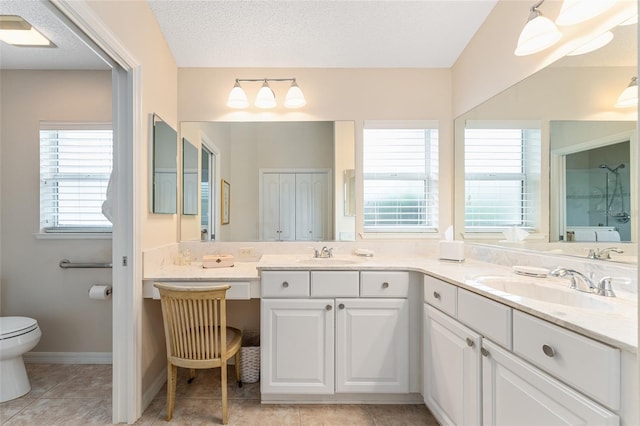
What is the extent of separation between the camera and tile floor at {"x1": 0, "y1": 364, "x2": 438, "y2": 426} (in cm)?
179

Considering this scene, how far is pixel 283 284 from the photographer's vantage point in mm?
1894

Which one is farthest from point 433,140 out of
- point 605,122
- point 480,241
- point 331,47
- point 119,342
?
point 119,342

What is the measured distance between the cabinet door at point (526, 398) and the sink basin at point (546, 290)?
315 mm

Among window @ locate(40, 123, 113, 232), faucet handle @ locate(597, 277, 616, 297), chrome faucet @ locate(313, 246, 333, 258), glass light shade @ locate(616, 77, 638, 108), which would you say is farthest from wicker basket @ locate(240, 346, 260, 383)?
glass light shade @ locate(616, 77, 638, 108)

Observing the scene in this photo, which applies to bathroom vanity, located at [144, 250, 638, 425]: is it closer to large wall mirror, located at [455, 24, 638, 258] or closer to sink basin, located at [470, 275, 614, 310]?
sink basin, located at [470, 275, 614, 310]

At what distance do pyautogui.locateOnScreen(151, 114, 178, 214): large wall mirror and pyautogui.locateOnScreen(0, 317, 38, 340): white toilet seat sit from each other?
114 centimetres

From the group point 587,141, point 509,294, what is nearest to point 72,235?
point 509,294

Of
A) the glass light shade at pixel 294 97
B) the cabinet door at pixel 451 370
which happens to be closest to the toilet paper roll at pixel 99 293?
the glass light shade at pixel 294 97

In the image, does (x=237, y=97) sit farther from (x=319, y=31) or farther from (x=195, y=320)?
(x=195, y=320)

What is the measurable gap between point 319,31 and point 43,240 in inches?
107

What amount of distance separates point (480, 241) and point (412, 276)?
0.63 m

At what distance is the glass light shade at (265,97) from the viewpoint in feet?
7.84

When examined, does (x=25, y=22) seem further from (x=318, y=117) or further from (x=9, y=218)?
(x=318, y=117)

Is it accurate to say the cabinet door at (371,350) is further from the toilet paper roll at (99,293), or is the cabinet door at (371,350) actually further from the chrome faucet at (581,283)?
the toilet paper roll at (99,293)
